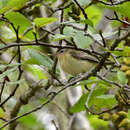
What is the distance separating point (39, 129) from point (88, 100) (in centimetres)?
351

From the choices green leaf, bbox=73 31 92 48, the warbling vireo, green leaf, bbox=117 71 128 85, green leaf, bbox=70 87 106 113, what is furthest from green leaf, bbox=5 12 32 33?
the warbling vireo

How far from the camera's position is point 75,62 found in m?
4.14

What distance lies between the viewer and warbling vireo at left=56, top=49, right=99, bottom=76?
4.01 meters

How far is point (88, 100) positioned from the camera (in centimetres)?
229

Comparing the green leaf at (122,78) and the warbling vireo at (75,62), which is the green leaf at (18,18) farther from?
the warbling vireo at (75,62)

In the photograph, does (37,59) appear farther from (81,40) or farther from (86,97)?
(86,97)

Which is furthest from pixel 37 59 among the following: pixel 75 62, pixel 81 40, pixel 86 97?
pixel 75 62

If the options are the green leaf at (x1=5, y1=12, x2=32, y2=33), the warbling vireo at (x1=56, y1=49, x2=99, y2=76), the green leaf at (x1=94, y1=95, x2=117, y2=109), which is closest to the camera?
the green leaf at (x1=5, y1=12, x2=32, y2=33)

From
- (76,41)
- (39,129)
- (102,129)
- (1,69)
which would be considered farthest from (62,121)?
(102,129)

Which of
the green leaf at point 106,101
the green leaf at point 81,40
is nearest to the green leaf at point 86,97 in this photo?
the green leaf at point 106,101

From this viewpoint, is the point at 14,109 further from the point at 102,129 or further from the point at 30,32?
the point at 102,129

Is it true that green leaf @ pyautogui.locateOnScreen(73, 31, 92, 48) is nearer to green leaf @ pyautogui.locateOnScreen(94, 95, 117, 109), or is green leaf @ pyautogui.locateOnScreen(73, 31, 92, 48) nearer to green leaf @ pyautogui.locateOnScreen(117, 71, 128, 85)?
green leaf @ pyautogui.locateOnScreen(117, 71, 128, 85)

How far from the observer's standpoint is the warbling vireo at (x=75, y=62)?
4012 millimetres

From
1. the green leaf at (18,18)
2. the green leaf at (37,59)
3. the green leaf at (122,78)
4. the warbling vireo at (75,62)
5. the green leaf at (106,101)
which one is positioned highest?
the green leaf at (18,18)
